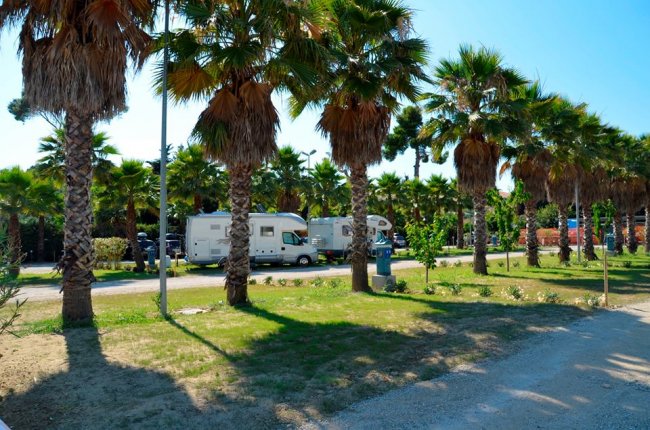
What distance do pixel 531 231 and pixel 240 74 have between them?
16.4 meters

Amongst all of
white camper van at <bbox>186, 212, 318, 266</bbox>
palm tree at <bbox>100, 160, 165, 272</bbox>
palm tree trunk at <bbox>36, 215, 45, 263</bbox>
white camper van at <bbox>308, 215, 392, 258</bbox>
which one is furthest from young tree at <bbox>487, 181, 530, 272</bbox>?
palm tree trunk at <bbox>36, 215, 45, 263</bbox>

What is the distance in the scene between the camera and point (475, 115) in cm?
1777

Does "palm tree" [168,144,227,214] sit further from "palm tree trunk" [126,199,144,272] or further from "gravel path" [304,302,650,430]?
"gravel path" [304,302,650,430]

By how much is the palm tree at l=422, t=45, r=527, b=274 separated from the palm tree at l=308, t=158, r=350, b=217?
1561 centimetres

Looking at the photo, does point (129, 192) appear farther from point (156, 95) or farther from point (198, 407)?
point (198, 407)

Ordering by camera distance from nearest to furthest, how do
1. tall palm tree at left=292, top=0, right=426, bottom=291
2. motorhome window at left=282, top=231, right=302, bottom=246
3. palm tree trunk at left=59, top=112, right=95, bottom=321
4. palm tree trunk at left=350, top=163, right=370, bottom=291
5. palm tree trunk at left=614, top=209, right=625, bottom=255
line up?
palm tree trunk at left=59, top=112, right=95, bottom=321
tall palm tree at left=292, top=0, right=426, bottom=291
palm tree trunk at left=350, top=163, right=370, bottom=291
motorhome window at left=282, top=231, right=302, bottom=246
palm tree trunk at left=614, top=209, right=625, bottom=255

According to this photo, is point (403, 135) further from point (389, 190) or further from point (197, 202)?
point (197, 202)

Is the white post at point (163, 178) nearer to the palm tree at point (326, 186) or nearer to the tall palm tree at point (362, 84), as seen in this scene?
the tall palm tree at point (362, 84)

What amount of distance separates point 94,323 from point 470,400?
7243mm

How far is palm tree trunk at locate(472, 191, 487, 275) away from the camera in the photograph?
64.5ft

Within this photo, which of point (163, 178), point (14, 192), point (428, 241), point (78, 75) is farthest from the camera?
point (14, 192)

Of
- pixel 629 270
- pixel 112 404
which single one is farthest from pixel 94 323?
pixel 629 270

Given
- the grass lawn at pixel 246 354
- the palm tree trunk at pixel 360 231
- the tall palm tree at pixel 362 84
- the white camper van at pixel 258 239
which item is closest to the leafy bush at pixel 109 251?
the white camper van at pixel 258 239

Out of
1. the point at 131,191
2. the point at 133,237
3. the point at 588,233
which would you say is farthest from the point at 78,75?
the point at 588,233
